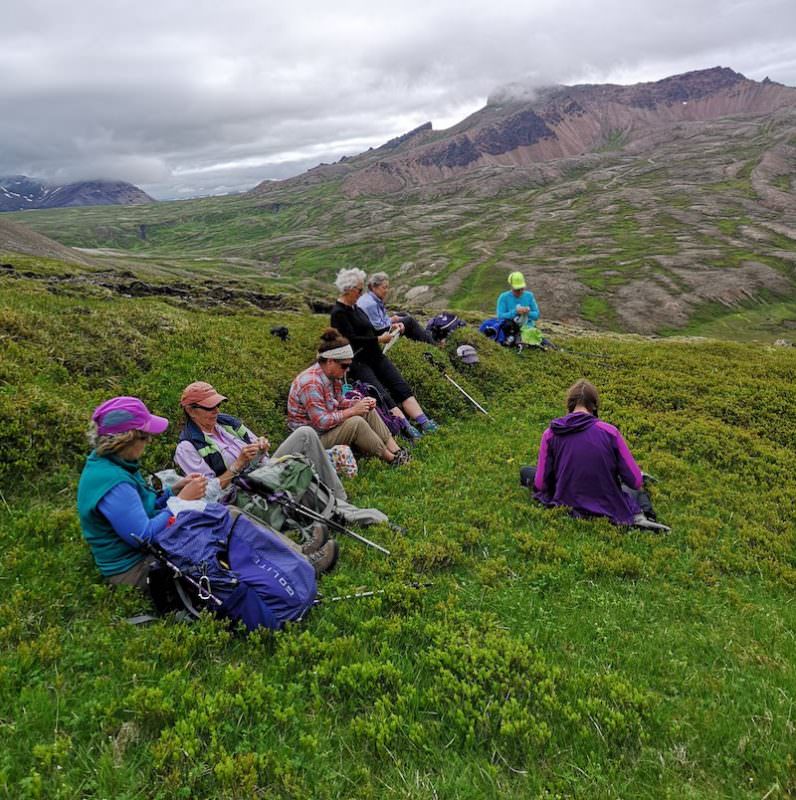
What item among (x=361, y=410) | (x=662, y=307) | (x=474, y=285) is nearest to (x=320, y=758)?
(x=361, y=410)

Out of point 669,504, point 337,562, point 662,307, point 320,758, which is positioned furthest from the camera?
point 662,307

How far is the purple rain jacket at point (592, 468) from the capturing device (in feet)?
32.5

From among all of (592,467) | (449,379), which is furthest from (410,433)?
(592,467)

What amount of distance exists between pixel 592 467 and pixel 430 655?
551cm

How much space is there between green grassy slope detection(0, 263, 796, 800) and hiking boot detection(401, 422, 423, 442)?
5.44 feet

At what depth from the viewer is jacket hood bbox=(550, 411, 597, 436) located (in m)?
9.89

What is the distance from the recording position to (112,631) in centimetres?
591

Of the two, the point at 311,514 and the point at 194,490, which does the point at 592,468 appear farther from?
the point at 194,490

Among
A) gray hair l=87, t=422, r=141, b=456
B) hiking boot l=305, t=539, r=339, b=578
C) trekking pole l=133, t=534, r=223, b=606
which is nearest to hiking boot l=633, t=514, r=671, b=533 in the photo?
hiking boot l=305, t=539, r=339, b=578

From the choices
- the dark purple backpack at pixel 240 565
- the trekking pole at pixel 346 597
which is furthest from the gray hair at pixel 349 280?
the trekking pole at pixel 346 597

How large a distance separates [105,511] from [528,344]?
19.3 metres

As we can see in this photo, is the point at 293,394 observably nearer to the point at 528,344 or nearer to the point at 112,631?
the point at 112,631

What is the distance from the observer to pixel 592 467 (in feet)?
32.8

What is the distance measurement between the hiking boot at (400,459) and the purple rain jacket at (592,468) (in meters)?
3.48
